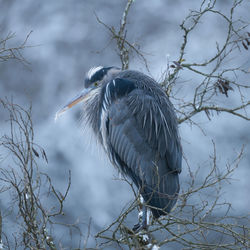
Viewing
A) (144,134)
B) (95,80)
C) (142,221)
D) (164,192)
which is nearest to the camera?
(142,221)

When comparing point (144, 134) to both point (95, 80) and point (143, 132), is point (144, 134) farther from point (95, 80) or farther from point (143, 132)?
point (95, 80)

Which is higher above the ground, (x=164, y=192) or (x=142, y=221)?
(x=164, y=192)

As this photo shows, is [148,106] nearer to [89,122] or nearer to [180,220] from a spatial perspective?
[89,122]

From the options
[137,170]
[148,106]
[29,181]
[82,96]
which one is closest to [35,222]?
[29,181]

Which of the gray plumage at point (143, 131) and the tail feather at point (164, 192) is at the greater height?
the gray plumage at point (143, 131)

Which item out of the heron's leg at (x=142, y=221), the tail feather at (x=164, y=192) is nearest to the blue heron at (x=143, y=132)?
the tail feather at (x=164, y=192)

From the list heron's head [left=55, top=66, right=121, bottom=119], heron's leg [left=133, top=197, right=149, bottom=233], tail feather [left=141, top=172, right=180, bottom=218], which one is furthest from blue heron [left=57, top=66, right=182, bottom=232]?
heron's head [left=55, top=66, right=121, bottom=119]

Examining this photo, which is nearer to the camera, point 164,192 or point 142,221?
point 142,221

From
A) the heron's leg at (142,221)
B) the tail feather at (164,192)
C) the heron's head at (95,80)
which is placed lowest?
the heron's leg at (142,221)

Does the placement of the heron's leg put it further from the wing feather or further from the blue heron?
the wing feather

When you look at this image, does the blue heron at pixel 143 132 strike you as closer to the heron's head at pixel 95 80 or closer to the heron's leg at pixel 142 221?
the heron's leg at pixel 142 221

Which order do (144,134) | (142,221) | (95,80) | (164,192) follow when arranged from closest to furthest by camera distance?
(142,221) < (164,192) < (144,134) < (95,80)

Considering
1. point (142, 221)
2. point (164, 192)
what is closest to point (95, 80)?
point (164, 192)

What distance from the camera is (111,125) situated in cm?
372
